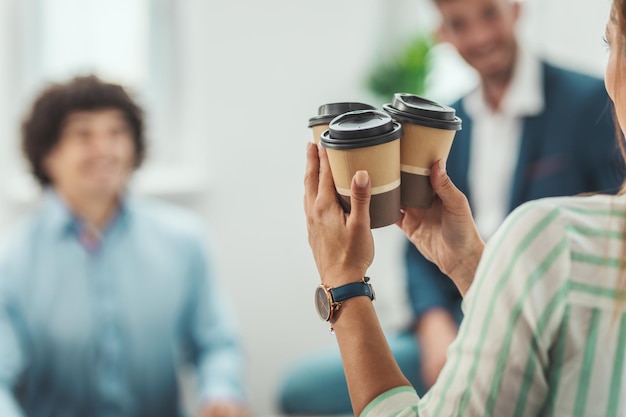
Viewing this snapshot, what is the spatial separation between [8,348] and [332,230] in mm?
1260

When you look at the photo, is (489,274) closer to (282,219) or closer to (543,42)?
(543,42)

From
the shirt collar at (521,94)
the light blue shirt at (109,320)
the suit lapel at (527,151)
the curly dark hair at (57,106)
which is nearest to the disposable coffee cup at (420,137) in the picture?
the suit lapel at (527,151)

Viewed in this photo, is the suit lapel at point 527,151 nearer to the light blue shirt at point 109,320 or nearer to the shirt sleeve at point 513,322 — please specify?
the shirt sleeve at point 513,322

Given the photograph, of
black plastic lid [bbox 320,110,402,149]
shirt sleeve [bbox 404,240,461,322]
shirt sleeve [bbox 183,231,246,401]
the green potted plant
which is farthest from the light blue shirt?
black plastic lid [bbox 320,110,402,149]

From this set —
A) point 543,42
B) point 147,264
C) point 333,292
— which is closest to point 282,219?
point 147,264

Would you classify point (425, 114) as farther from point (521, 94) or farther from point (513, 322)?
point (521, 94)

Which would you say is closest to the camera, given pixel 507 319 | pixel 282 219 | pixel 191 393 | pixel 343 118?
pixel 507 319

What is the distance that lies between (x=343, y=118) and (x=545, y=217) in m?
0.19

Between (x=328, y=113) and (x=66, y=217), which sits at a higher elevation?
(x=328, y=113)

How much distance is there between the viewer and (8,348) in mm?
1715

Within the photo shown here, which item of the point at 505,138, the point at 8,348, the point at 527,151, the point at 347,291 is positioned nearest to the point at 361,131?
the point at 347,291

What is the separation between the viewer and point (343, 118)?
0.67m

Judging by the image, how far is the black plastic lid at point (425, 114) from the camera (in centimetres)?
66

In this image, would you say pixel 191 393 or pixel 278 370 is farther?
pixel 278 370
